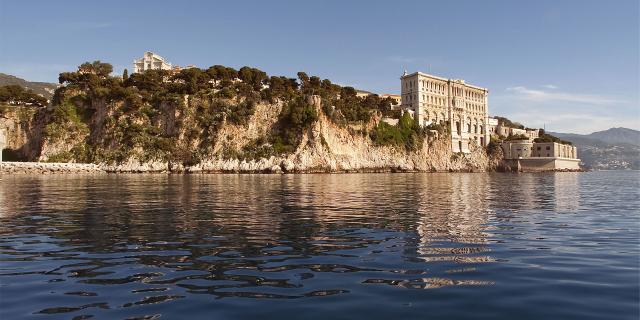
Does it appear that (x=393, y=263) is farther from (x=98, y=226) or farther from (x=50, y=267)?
(x=98, y=226)

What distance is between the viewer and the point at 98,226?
15945mm

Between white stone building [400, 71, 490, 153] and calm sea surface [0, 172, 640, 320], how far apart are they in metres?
122

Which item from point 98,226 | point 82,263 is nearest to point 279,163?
point 98,226

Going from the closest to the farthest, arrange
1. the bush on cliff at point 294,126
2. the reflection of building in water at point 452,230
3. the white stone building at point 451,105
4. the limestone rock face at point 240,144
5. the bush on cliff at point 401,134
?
1. the reflection of building in water at point 452,230
2. the limestone rock face at point 240,144
3. the bush on cliff at point 294,126
4. the bush on cliff at point 401,134
5. the white stone building at point 451,105

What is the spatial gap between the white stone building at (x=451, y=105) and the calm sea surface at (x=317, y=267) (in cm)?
12213

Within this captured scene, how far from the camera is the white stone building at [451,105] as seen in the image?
139m

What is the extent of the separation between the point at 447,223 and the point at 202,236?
→ 8931 mm

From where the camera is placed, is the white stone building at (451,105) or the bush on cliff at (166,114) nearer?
the bush on cliff at (166,114)

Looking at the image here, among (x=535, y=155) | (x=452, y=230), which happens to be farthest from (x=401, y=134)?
(x=452, y=230)

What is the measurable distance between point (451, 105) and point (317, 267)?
14631 cm

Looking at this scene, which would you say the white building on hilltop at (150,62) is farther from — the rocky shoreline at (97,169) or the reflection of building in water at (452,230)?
the reflection of building in water at (452,230)

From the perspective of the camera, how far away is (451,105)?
14825cm

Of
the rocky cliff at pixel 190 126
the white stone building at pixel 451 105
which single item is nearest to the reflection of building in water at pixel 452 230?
the rocky cliff at pixel 190 126

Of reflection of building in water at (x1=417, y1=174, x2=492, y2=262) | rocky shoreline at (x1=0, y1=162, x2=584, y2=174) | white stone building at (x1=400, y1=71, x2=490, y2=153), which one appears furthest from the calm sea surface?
white stone building at (x1=400, y1=71, x2=490, y2=153)
